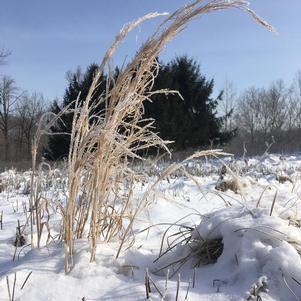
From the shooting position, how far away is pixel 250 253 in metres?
1.90

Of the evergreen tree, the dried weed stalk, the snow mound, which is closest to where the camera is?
the snow mound

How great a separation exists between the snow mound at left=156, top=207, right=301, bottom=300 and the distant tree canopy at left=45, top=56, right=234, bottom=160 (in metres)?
20.6

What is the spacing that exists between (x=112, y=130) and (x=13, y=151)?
169 ft

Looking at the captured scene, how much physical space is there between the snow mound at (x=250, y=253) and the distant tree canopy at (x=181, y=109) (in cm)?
2065

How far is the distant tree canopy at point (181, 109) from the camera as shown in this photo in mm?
23344

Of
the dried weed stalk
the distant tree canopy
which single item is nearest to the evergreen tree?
the distant tree canopy

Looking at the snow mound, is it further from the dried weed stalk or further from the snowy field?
the dried weed stalk

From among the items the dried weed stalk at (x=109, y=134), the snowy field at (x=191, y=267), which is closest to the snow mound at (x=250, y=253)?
the snowy field at (x=191, y=267)

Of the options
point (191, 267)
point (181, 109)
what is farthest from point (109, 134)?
point (181, 109)

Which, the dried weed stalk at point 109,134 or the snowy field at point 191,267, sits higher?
the dried weed stalk at point 109,134

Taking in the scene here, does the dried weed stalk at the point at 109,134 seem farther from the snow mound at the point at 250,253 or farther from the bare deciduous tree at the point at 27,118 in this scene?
the bare deciduous tree at the point at 27,118

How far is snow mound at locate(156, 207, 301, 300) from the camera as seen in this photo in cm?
173

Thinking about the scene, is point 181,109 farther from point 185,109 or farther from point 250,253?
point 250,253

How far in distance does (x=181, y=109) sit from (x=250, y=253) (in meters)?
22.6
